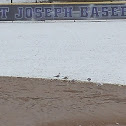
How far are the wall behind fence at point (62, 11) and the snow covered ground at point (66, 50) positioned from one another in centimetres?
55

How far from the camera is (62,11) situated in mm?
25281

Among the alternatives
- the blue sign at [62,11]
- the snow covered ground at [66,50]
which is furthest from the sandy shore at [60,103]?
the blue sign at [62,11]

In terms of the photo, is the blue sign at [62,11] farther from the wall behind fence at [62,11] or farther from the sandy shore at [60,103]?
the sandy shore at [60,103]

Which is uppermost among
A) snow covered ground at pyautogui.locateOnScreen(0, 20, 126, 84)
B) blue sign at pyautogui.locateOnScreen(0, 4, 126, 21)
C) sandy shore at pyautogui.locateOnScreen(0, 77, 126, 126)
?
blue sign at pyautogui.locateOnScreen(0, 4, 126, 21)

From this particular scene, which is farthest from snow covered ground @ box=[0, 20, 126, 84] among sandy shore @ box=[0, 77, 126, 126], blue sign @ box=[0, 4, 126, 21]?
sandy shore @ box=[0, 77, 126, 126]

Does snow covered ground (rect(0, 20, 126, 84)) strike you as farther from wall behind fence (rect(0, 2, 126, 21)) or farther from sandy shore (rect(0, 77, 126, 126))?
sandy shore (rect(0, 77, 126, 126))

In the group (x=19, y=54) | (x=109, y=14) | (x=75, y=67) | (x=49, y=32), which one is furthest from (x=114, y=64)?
(x=109, y=14)

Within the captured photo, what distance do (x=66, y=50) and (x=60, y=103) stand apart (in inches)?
319

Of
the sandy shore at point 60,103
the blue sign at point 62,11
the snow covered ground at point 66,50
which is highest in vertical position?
the blue sign at point 62,11

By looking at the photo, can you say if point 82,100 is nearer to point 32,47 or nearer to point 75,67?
point 75,67

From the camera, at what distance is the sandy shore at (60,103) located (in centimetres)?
780

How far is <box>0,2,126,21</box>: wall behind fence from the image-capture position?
977 inches

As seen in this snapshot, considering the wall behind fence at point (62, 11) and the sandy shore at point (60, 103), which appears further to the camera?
the wall behind fence at point (62, 11)

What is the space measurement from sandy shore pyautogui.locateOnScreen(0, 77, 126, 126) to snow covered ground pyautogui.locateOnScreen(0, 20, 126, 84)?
4.43 feet
